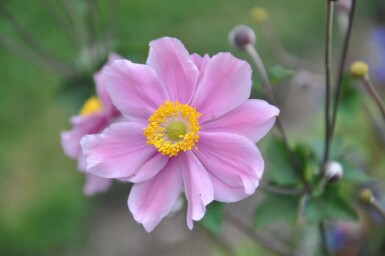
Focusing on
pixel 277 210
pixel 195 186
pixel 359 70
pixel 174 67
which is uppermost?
pixel 174 67

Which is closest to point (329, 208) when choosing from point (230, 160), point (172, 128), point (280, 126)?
point (280, 126)

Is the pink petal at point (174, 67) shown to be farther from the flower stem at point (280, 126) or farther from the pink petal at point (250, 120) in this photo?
A: the flower stem at point (280, 126)

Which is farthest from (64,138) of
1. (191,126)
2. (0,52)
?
(0,52)

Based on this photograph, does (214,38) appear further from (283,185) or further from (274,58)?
(283,185)

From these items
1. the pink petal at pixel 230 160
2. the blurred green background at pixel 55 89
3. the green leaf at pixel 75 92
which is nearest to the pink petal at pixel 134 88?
the pink petal at pixel 230 160

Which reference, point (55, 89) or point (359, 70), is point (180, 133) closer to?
point (359, 70)

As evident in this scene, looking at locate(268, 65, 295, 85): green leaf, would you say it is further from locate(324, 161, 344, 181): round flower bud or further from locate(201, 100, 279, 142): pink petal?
locate(324, 161, 344, 181): round flower bud

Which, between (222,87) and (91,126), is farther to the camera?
(91,126)
